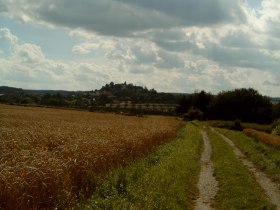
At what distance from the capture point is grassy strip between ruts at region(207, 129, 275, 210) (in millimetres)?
15211

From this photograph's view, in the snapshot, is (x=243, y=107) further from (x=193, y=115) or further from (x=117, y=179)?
(x=117, y=179)

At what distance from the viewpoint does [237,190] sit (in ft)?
57.4

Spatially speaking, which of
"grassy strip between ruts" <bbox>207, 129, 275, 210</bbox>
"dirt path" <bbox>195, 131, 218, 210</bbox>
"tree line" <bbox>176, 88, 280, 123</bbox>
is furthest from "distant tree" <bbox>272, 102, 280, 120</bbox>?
"grassy strip between ruts" <bbox>207, 129, 275, 210</bbox>

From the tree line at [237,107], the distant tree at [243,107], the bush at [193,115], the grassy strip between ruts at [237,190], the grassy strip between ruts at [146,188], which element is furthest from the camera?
the distant tree at [243,107]

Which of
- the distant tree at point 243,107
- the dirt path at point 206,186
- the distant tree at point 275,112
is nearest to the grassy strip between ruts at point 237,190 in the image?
the dirt path at point 206,186

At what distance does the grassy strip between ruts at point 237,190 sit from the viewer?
15.2 meters

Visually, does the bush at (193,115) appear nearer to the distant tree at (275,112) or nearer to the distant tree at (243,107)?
the distant tree at (243,107)

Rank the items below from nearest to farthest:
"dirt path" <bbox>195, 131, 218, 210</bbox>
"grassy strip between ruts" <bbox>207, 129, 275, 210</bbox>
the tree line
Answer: "grassy strip between ruts" <bbox>207, 129, 275, 210</bbox> < "dirt path" <bbox>195, 131, 218, 210</bbox> < the tree line

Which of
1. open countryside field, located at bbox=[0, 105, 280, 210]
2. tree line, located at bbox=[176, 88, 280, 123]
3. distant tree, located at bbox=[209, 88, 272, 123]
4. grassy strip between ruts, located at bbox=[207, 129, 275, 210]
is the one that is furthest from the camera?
distant tree, located at bbox=[209, 88, 272, 123]

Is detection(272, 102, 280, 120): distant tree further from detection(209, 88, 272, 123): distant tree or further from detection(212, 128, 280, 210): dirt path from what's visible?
detection(212, 128, 280, 210): dirt path

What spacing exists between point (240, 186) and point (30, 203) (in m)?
10.7

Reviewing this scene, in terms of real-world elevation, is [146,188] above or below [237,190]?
above

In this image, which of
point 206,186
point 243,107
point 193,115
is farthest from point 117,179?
point 243,107

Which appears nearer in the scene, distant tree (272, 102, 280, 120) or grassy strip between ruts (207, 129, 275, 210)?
grassy strip between ruts (207, 129, 275, 210)
